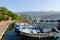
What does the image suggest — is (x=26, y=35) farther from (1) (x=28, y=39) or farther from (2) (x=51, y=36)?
(2) (x=51, y=36)

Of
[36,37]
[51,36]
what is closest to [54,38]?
[51,36]

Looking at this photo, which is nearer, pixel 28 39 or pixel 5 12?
pixel 28 39

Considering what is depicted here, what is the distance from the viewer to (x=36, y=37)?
119 feet

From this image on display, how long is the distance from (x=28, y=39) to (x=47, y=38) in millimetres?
3637

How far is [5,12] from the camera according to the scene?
449ft

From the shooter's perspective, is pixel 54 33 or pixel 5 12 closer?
pixel 54 33

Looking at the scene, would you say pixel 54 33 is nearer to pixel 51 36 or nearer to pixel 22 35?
pixel 51 36

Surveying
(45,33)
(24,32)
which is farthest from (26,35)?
(45,33)

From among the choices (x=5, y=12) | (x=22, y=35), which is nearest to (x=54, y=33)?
(x=22, y=35)

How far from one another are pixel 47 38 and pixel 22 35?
17.2 feet

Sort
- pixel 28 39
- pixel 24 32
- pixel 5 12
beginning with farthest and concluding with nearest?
pixel 5 12, pixel 24 32, pixel 28 39

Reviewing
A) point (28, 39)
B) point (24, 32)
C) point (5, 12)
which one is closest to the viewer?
point (28, 39)

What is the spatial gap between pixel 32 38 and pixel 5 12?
102386 mm

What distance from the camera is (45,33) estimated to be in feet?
120
